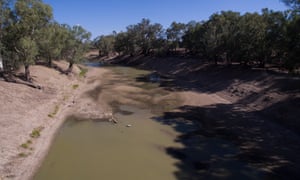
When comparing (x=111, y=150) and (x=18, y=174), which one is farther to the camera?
(x=111, y=150)

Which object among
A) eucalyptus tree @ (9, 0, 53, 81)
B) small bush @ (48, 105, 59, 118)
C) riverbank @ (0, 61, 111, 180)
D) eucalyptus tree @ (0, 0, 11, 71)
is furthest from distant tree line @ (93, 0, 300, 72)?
eucalyptus tree @ (0, 0, 11, 71)

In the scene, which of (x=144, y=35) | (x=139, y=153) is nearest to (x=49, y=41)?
(x=139, y=153)

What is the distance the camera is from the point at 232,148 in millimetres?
14852

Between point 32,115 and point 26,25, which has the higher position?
point 26,25

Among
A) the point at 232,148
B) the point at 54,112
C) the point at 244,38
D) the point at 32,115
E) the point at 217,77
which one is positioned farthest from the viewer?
the point at 217,77

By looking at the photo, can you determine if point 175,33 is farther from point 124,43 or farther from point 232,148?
point 232,148

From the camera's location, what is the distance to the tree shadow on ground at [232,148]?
39.5 feet

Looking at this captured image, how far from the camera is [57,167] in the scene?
1230 centimetres

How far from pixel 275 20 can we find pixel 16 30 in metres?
29.9

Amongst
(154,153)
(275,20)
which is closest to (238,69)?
(275,20)

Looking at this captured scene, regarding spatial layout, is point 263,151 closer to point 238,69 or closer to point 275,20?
point 275,20

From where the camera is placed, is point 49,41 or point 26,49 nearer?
point 26,49

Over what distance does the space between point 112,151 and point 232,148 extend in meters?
7.55

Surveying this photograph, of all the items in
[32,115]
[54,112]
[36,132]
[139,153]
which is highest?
[32,115]
